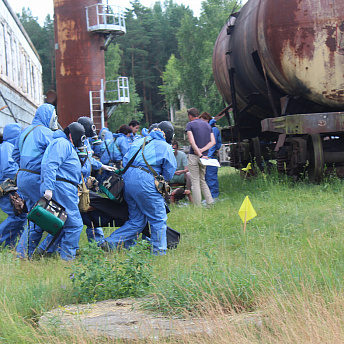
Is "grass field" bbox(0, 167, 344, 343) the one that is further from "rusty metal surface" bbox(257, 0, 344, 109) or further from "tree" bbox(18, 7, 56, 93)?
"tree" bbox(18, 7, 56, 93)

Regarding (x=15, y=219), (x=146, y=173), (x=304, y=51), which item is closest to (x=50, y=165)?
(x=146, y=173)

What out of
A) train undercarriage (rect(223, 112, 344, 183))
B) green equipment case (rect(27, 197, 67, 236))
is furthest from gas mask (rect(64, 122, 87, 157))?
train undercarriage (rect(223, 112, 344, 183))

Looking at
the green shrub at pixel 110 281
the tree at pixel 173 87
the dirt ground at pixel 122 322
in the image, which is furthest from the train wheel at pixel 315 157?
the tree at pixel 173 87

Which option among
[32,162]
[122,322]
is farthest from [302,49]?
[122,322]

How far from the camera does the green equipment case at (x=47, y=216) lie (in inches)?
231

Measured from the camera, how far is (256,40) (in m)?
9.70

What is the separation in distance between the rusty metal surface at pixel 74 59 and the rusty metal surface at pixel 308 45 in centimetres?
1588

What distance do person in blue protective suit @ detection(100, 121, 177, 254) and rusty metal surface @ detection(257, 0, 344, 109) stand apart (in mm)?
3277

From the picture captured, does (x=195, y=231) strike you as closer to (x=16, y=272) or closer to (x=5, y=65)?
(x=16, y=272)

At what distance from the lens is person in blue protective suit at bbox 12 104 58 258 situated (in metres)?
6.51

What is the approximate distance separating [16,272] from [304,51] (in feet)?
19.4

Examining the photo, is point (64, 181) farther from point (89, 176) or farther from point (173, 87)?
point (173, 87)

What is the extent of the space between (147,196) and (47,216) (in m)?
1.30

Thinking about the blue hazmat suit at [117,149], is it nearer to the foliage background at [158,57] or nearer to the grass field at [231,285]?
the grass field at [231,285]
